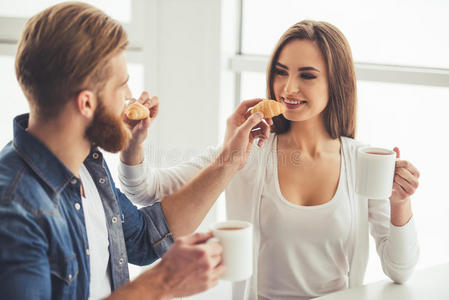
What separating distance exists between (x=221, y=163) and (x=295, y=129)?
0.32 meters

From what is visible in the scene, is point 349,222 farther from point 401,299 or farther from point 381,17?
point 381,17

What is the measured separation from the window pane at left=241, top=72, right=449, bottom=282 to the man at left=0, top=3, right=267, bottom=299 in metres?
1.18

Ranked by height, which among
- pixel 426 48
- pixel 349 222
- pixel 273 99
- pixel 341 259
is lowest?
pixel 341 259

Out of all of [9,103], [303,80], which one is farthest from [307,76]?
[9,103]

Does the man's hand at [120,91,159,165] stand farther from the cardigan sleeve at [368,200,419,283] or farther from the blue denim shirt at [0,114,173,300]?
the cardigan sleeve at [368,200,419,283]

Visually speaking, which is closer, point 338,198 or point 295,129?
point 338,198

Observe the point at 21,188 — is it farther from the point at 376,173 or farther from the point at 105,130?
the point at 376,173

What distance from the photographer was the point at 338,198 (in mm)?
1586

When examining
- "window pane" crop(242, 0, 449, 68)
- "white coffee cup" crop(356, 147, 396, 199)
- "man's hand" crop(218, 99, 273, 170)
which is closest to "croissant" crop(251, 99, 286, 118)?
"man's hand" crop(218, 99, 273, 170)

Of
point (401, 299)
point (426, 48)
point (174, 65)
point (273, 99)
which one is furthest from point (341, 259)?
point (174, 65)

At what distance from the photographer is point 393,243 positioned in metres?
1.51

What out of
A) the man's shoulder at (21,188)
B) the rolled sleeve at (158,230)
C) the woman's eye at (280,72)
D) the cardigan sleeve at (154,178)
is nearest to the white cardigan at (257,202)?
the cardigan sleeve at (154,178)

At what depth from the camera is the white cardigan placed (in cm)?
151

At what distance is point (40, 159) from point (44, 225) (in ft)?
0.49
